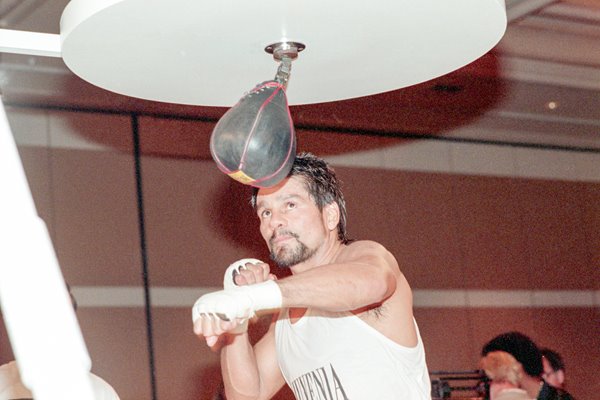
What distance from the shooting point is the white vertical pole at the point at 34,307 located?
0.59 metres

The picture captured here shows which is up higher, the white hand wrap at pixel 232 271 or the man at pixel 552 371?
the white hand wrap at pixel 232 271

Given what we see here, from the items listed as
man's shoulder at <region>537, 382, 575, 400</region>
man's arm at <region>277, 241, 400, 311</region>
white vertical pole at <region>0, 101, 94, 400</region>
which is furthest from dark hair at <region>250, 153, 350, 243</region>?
man's shoulder at <region>537, 382, 575, 400</region>

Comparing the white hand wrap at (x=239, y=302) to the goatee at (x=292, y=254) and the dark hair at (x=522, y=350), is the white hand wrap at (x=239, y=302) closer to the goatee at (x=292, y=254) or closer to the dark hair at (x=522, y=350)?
the goatee at (x=292, y=254)

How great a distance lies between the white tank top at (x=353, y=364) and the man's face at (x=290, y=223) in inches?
6.0

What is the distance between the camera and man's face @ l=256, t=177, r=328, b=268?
211cm

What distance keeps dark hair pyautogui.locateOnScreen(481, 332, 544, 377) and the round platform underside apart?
9.84ft

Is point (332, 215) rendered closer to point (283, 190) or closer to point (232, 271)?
point (283, 190)

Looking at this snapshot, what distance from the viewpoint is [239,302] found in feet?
4.48

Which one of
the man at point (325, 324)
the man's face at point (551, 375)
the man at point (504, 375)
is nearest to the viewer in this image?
the man at point (325, 324)

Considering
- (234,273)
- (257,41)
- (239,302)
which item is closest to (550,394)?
(234,273)

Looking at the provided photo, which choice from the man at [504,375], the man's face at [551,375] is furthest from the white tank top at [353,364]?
the man's face at [551,375]

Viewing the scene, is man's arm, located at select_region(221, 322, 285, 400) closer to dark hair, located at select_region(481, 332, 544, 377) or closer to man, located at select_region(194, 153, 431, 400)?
man, located at select_region(194, 153, 431, 400)

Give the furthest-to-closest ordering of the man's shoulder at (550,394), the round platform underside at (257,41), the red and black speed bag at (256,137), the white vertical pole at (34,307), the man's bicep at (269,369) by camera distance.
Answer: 1. the man's shoulder at (550,394)
2. the man's bicep at (269,369)
3. the red and black speed bag at (256,137)
4. the round platform underside at (257,41)
5. the white vertical pole at (34,307)

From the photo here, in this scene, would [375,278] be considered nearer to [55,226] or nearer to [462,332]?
[55,226]
